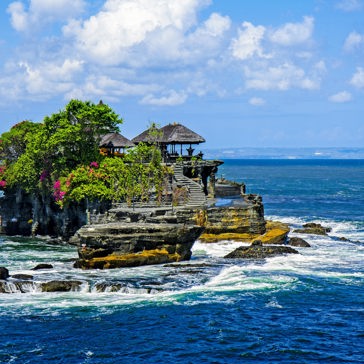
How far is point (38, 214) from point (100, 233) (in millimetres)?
30542

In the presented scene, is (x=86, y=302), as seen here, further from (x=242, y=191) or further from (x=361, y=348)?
(x=242, y=191)

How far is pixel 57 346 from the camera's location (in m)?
34.5

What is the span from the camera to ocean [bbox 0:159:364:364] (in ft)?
111

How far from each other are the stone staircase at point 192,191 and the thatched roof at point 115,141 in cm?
840

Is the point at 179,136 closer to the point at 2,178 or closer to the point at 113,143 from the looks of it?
the point at 113,143

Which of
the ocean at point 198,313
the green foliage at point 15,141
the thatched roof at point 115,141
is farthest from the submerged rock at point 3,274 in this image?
the green foliage at point 15,141

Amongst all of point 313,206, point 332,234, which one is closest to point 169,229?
point 332,234

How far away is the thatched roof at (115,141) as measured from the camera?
3339 inches

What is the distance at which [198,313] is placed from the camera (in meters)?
40.4

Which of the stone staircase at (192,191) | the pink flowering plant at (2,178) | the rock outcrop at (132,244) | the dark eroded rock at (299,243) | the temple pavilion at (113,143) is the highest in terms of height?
the temple pavilion at (113,143)

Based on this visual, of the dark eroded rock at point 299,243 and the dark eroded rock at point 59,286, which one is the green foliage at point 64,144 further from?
the dark eroded rock at point 59,286

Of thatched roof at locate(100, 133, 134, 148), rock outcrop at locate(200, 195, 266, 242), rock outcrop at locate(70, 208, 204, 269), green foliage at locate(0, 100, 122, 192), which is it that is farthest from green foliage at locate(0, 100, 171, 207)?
rock outcrop at locate(70, 208, 204, 269)

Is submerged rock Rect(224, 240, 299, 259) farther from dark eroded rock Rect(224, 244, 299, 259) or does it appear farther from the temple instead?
the temple

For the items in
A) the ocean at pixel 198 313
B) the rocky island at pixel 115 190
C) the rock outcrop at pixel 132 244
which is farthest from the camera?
the rocky island at pixel 115 190
